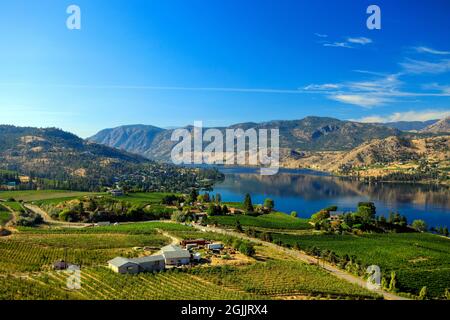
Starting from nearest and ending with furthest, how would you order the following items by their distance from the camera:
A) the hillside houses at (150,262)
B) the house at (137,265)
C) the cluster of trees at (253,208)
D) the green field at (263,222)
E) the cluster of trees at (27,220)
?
the house at (137,265) → the hillside houses at (150,262) → the cluster of trees at (27,220) → the green field at (263,222) → the cluster of trees at (253,208)

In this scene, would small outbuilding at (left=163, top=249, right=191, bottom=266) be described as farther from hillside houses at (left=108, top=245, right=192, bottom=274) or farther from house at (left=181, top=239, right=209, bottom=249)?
house at (left=181, top=239, right=209, bottom=249)

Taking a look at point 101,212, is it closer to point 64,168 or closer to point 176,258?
point 176,258

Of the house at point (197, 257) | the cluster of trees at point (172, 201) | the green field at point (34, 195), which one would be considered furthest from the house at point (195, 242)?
the green field at point (34, 195)

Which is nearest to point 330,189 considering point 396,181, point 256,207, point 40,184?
point 396,181

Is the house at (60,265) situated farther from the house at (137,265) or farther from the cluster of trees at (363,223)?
the cluster of trees at (363,223)

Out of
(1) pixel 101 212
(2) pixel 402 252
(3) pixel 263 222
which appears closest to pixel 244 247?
(2) pixel 402 252
